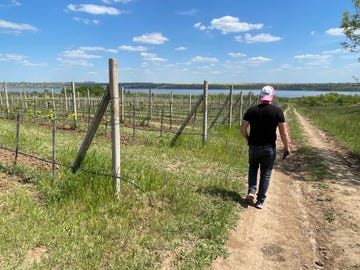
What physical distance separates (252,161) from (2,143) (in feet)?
18.7

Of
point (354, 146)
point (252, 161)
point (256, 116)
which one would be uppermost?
point (256, 116)

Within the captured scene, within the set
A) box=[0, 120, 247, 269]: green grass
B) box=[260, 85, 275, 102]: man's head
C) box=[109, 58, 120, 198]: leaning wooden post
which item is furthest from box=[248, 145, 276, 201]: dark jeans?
box=[109, 58, 120, 198]: leaning wooden post

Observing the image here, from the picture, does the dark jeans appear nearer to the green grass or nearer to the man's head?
the green grass

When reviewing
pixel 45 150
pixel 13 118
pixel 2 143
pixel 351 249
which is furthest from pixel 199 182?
pixel 13 118

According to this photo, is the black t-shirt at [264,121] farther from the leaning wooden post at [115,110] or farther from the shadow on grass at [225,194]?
the leaning wooden post at [115,110]

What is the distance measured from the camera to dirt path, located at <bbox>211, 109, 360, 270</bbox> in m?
3.16

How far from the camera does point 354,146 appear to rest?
32.4 feet

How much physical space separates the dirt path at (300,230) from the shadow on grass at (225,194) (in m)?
0.21

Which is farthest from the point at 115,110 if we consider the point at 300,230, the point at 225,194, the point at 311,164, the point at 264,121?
the point at 311,164

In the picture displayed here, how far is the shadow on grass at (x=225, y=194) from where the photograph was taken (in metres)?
4.62

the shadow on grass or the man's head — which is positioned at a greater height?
the man's head

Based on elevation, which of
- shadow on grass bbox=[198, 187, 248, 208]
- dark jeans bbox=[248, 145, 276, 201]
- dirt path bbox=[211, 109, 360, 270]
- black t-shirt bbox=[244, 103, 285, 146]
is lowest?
dirt path bbox=[211, 109, 360, 270]

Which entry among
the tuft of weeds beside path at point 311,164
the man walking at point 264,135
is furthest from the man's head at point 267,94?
the tuft of weeds beside path at point 311,164

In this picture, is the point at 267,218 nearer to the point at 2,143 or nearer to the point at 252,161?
the point at 252,161
